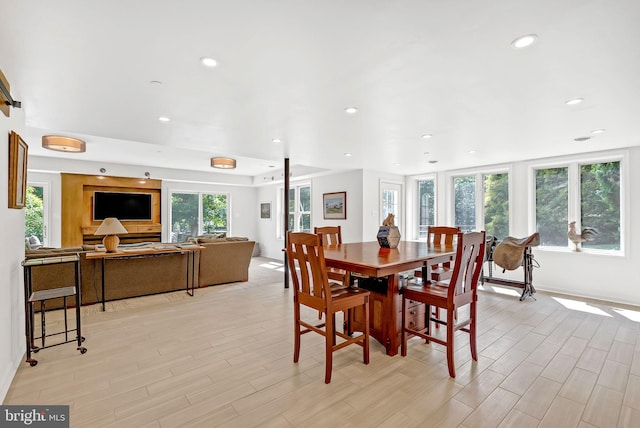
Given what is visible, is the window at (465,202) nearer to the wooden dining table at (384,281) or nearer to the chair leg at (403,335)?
the wooden dining table at (384,281)

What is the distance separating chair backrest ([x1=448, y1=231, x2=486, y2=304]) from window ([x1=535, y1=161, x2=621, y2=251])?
3.59 metres

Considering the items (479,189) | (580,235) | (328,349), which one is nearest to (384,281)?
(328,349)

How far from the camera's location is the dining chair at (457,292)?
91.5 inches

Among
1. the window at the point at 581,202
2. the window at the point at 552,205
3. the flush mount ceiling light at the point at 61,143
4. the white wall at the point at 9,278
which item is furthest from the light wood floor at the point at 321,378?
the flush mount ceiling light at the point at 61,143

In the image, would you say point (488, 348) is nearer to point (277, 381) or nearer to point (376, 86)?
point (277, 381)

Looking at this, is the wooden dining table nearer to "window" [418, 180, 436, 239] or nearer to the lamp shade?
the lamp shade

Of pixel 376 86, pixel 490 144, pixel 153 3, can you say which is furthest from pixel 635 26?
pixel 490 144

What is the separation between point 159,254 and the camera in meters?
4.61

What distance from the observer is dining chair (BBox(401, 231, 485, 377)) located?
232 cm

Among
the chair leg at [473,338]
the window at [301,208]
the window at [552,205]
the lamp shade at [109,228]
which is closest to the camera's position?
the chair leg at [473,338]

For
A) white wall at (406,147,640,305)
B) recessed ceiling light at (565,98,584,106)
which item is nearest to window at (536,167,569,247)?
white wall at (406,147,640,305)

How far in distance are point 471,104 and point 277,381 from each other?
2.78m

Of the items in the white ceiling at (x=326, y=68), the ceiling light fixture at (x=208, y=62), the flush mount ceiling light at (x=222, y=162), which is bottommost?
the white ceiling at (x=326, y=68)
